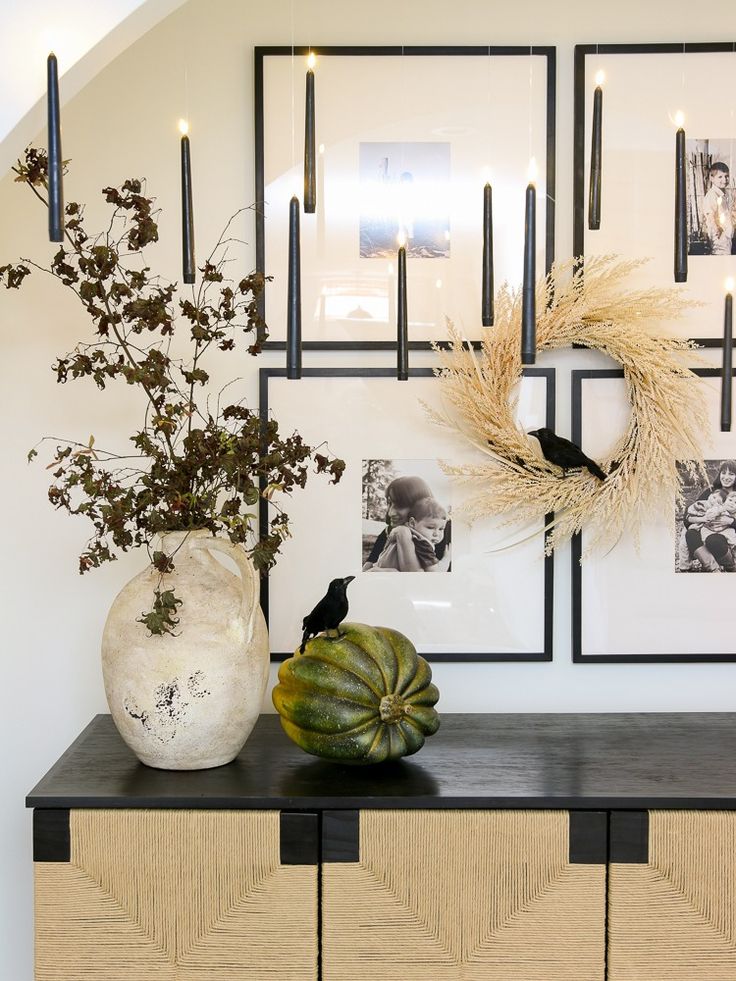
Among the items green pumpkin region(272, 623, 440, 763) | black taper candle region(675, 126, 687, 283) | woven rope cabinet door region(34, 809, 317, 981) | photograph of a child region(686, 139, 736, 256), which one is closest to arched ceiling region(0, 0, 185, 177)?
black taper candle region(675, 126, 687, 283)

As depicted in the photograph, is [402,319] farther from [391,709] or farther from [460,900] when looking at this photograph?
[460,900]

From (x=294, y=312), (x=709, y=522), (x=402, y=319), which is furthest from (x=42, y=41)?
(x=709, y=522)

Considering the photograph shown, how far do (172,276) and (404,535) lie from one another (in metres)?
0.70

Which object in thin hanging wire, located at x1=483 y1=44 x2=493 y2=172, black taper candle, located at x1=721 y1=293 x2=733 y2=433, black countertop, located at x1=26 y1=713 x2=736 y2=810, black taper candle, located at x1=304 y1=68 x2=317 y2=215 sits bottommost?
black countertop, located at x1=26 y1=713 x2=736 y2=810

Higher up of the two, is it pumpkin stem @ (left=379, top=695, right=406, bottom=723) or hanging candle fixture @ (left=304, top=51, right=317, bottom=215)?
hanging candle fixture @ (left=304, top=51, right=317, bottom=215)

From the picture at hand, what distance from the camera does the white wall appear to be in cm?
196

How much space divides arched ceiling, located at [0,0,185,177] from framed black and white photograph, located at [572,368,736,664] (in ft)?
3.75

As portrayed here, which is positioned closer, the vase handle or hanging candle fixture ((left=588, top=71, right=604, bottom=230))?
hanging candle fixture ((left=588, top=71, right=604, bottom=230))

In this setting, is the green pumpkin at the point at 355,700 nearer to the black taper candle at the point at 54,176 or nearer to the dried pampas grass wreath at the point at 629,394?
the dried pampas grass wreath at the point at 629,394

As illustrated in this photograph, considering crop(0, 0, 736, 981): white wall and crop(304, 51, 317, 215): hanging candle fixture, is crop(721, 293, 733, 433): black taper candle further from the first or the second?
crop(304, 51, 317, 215): hanging candle fixture

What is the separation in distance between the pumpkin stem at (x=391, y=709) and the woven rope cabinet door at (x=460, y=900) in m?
0.15

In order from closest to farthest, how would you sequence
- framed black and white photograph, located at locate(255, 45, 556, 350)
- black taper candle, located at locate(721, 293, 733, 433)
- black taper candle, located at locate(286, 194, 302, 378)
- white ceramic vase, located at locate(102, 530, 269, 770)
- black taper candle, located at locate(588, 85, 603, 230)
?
black taper candle, located at locate(286, 194, 302, 378) → black taper candle, located at locate(588, 85, 603, 230) → white ceramic vase, located at locate(102, 530, 269, 770) → black taper candle, located at locate(721, 293, 733, 433) → framed black and white photograph, located at locate(255, 45, 556, 350)

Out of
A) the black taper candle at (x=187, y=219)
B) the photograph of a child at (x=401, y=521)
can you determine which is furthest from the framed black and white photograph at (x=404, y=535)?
the black taper candle at (x=187, y=219)

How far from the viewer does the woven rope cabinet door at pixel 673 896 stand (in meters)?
1.45
